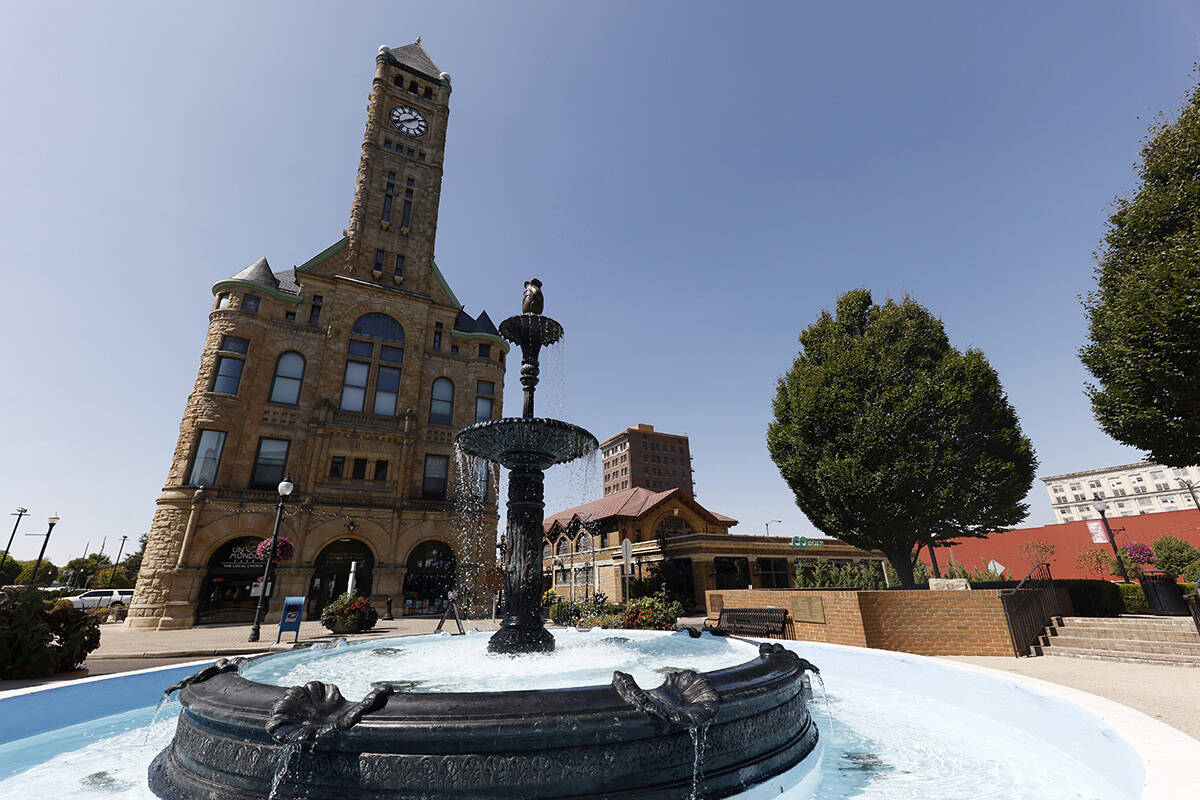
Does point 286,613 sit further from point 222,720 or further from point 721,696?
point 721,696

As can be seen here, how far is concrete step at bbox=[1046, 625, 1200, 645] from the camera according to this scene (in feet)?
33.7

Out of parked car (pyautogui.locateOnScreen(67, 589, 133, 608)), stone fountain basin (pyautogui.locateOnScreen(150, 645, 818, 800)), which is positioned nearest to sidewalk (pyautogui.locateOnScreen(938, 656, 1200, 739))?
stone fountain basin (pyautogui.locateOnScreen(150, 645, 818, 800))

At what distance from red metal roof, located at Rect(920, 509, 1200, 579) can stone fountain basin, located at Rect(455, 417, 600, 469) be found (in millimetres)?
41803

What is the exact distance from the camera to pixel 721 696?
3729mm

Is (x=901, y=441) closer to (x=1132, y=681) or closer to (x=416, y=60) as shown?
(x=1132, y=681)

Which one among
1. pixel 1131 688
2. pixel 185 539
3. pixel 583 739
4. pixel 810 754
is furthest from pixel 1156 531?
pixel 185 539

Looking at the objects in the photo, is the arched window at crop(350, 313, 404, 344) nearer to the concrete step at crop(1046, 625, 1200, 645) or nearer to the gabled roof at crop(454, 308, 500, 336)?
the gabled roof at crop(454, 308, 500, 336)

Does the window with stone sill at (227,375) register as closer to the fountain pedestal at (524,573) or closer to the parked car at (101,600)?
the parked car at (101,600)

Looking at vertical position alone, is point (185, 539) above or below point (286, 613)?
above

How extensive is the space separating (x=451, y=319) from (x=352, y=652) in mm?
26386

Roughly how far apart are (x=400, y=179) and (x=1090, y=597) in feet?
132

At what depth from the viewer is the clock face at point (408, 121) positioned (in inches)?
1309

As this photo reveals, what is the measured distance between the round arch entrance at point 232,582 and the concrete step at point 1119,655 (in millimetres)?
30318

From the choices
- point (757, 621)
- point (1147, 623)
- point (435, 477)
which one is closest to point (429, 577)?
point (435, 477)
